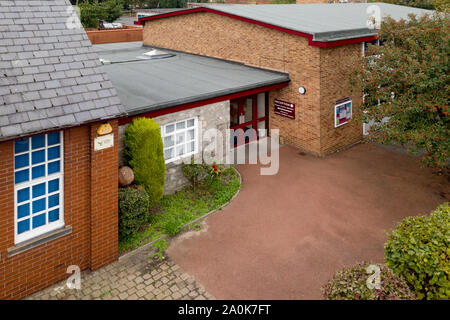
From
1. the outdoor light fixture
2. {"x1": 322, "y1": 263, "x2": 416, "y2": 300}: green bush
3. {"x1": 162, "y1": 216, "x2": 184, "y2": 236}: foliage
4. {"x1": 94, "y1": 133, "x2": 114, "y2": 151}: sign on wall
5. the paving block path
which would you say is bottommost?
the paving block path

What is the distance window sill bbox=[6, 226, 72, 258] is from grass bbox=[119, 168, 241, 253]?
1554 millimetres

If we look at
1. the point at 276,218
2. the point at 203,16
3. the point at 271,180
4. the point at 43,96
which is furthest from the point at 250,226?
the point at 203,16

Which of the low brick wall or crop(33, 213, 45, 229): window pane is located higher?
the low brick wall

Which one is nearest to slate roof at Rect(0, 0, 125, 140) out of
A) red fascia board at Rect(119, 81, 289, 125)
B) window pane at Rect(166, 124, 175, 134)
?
red fascia board at Rect(119, 81, 289, 125)

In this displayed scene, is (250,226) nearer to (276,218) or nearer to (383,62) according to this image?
(276,218)

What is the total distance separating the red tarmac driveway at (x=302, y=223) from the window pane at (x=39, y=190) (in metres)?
→ 3.02

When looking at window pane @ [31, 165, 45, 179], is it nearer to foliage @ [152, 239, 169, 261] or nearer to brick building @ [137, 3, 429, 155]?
foliage @ [152, 239, 169, 261]

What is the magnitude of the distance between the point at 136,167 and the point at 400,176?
8738 mm

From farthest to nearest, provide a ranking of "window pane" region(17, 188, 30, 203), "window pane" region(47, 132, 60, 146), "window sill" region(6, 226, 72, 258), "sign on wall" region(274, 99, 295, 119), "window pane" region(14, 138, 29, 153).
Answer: "sign on wall" region(274, 99, 295, 119) < "window pane" region(47, 132, 60, 146) < "window pane" region(17, 188, 30, 203) < "window sill" region(6, 226, 72, 258) < "window pane" region(14, 138, 29, 153)

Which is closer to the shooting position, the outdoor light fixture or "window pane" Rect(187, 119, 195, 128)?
"window pane" Rect(187, 119, 195, 128)

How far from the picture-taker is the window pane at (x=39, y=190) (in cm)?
746

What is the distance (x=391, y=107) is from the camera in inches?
431

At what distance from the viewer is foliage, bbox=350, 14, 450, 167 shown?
10.1m

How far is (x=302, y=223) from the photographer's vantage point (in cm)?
1038
